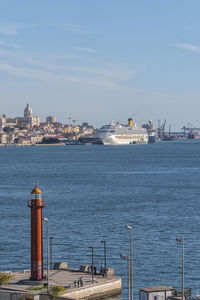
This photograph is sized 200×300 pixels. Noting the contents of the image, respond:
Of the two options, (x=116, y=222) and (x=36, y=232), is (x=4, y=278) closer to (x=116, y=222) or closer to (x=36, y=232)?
(x=36, y=232)

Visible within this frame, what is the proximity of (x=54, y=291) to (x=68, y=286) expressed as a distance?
2175 millimetres

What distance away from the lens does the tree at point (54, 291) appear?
24.2 metres

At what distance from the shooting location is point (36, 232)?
26750mm

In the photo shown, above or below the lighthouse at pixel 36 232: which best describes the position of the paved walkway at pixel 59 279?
below

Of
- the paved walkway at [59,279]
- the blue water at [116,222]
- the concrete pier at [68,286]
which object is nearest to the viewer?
the concrete pier at [68,286]

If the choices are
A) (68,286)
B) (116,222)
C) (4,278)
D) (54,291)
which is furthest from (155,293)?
(116,222)

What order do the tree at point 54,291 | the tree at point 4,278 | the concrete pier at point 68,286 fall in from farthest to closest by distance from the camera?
the tree at point 4,278 → the concrete pier at point 68,286 → the tree at point 54,291

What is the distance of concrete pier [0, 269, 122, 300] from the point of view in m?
25.2

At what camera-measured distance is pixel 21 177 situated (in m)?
94.6

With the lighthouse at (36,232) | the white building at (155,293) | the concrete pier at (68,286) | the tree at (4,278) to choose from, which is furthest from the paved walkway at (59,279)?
the white building at (155,293)

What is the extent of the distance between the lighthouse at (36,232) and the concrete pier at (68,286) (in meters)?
0.46

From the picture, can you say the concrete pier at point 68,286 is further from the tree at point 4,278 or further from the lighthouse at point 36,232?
the lighthouse at point 36,232

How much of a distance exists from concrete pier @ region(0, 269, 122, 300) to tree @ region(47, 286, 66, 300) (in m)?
0.18

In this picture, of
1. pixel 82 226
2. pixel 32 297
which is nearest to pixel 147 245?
pixel 82 226
